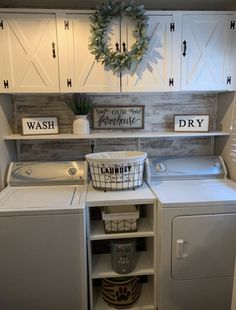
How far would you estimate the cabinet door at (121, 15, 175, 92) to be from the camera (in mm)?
1854

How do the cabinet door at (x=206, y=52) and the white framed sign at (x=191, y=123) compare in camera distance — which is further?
the white framed sign at (x=191, y=123)

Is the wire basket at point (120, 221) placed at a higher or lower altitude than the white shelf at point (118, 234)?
higher

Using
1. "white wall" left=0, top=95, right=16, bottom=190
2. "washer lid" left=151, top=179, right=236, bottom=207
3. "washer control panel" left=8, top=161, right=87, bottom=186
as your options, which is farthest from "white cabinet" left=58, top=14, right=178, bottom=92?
"washer lid" left=151, top=179, right=236, bottom=207

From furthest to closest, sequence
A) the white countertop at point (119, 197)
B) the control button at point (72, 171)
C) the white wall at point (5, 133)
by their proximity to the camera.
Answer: the control button at point (72, 171), the white wall at point (5, 133), the white countertop at point (119, 197)

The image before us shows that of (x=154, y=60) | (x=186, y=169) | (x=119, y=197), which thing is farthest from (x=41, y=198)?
(x=154, y=60)

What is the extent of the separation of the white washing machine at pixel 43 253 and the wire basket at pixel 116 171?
0.67 feet

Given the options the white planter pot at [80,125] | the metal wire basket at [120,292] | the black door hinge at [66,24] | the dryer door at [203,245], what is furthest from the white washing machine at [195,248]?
the black door hinge at [66,24]

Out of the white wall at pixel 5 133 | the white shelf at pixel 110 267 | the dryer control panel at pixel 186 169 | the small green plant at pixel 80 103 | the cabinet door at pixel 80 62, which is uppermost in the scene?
the cabinet door at pixel 80 62

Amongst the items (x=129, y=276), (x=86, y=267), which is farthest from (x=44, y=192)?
(x=129, y=276)

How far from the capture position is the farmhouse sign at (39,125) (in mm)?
2070

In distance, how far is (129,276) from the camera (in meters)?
1.86

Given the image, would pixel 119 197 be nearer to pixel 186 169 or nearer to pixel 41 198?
pixel 41 198

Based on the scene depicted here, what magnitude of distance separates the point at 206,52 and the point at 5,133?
69.7 inches

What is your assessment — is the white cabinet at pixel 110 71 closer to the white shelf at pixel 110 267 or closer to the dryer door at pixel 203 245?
the dryer door at pixel 203 245
